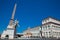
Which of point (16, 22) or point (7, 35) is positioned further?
point (16, 22)

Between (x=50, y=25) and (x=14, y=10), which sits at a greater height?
(x=14, y=10)

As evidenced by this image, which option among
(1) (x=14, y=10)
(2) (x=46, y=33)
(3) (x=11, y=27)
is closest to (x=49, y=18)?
(2) (x=46, y=33)

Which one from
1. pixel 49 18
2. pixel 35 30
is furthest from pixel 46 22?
pixel 35 30

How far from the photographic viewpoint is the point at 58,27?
6494 centimetres

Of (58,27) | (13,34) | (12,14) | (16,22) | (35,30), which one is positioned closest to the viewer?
(13,34)

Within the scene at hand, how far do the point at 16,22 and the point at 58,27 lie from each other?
87.4 feet

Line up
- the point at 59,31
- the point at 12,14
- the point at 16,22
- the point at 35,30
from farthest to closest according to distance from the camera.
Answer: the point at 35,30 < the point at 59,31 < the point at 12,14 < the point at 16,22

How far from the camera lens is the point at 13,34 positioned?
43.6 m

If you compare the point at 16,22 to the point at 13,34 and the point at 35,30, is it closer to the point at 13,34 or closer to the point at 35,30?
the point at 13,34

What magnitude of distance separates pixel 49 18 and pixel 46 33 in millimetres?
8190

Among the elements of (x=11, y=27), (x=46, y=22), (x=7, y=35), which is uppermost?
(x=46, y=22)

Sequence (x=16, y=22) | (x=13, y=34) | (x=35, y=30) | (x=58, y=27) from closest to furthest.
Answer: (x=13, y=34)
(x=16, y=22)
(x=58, y=27)
(x=35, y=30)

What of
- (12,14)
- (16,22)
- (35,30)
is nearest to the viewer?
(16,22)

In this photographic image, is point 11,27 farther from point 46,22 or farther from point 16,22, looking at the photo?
point 46,22
